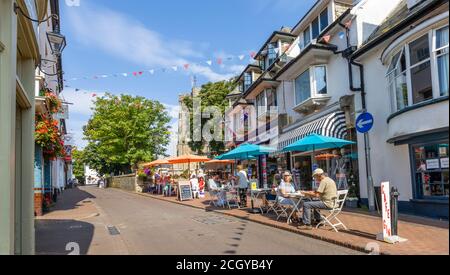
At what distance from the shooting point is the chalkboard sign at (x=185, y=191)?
21.1 m

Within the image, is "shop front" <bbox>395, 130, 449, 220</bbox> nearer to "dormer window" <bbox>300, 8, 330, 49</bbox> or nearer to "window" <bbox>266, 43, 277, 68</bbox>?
"dormer window" <bbox>300, 8, 330, 49</bbox>

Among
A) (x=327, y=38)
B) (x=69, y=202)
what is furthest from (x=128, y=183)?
(x=327, y=38)

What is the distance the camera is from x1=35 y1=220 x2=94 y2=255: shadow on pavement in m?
7.70

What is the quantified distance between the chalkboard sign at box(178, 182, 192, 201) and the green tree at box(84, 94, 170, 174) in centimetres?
1935

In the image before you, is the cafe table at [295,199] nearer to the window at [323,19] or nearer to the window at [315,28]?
the window at [323,19]

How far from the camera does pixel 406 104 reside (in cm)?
1156

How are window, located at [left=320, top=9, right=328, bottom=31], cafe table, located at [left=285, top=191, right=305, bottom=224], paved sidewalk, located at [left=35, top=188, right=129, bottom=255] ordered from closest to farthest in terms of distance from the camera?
paved sidewalk, located at [left=35, top=188, right=129, bottom=255] → cafe table, located at [left=285, top=191, right=305, bottom=224] → window, located at [left=320, top=9, right=328, bottom=31]

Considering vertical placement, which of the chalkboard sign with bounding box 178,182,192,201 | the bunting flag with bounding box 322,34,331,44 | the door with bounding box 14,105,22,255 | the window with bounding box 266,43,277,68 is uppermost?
the window with bounding box 266,43,277,68

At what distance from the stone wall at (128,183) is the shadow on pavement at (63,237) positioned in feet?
72.4

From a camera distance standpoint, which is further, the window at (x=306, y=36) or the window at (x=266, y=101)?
the window at (x=266, y=101)

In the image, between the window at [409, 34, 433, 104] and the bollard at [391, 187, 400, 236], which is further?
the window at [409, 34, 433, 104]

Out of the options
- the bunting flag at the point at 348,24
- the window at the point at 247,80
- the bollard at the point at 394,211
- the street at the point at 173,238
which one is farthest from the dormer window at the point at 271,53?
the bollard at the point at 394,211

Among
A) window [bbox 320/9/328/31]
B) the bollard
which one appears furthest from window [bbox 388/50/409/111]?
window [bbox 320/9/328/31]

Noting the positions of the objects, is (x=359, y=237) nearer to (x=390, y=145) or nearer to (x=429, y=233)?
(x=429, y=233)
